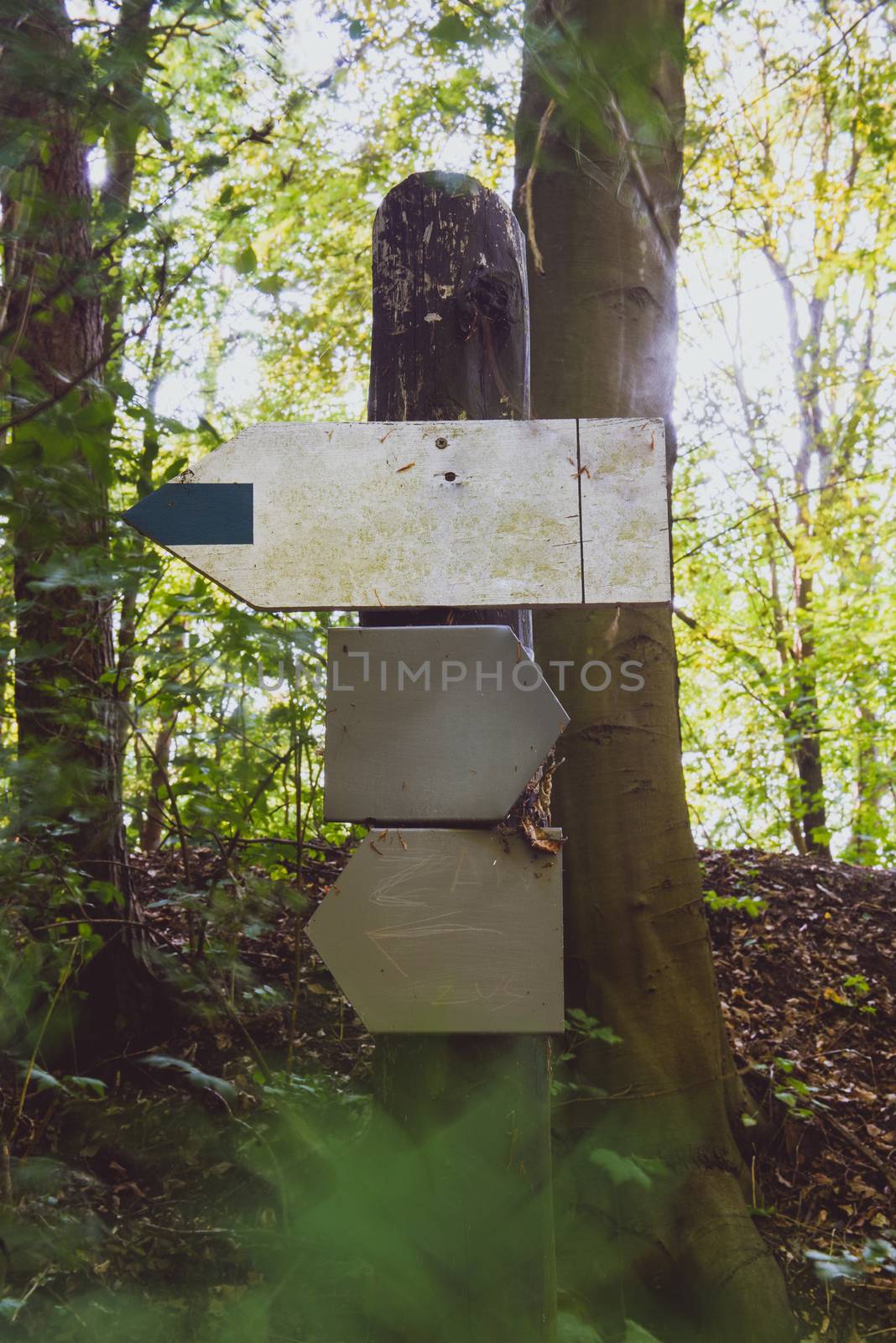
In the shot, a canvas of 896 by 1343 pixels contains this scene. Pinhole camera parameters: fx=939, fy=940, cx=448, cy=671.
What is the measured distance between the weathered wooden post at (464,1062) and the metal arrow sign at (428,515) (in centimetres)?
5

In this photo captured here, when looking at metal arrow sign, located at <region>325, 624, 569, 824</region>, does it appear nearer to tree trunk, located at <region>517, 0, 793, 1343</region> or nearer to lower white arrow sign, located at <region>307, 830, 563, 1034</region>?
lower white arrow sign, located at <region>307, 830, 563, 1034</region>

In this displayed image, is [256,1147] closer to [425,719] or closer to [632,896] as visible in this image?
[632,896]

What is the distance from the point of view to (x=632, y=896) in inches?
138

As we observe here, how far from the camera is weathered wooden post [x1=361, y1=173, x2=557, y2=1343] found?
1.45 meters

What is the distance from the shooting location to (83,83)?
1969 millimetres

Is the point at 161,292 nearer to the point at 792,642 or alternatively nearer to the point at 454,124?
the point at 454,124

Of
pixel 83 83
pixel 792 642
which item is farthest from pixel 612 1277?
pixel 792 642

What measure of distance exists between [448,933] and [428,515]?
2.02 ft

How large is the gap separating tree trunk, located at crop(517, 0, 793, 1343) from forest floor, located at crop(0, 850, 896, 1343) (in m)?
0.36

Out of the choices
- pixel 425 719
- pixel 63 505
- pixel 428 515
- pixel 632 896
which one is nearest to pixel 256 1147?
pixel 632 896

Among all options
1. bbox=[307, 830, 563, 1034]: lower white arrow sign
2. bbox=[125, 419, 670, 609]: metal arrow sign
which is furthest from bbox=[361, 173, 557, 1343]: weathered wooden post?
bbox=[307, 830, 563, 1034]: lower white arrow sign

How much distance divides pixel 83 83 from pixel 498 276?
1.04 m

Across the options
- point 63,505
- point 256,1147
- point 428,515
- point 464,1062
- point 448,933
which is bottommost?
point 256,1147

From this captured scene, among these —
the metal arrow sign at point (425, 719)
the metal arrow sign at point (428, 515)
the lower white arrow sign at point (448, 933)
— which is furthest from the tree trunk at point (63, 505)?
the lower white arrow sign at point (448, 933)
